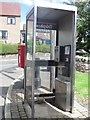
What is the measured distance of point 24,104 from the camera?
6.30 meters

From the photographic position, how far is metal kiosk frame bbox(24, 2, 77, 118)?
5.14 metres

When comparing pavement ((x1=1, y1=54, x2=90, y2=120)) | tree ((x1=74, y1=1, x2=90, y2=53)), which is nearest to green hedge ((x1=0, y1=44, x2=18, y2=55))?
tree ((x1=74, y1=1, x2=90, y2=53))

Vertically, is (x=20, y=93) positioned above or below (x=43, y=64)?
below

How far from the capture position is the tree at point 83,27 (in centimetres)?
1468

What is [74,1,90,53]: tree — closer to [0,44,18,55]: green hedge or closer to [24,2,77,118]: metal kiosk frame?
[24,2,77,118]: metal kiosk frame

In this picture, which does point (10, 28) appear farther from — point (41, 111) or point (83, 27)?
point (41, 111)

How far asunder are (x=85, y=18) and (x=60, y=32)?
847cm

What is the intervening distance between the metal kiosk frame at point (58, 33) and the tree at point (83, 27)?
7.60 meters

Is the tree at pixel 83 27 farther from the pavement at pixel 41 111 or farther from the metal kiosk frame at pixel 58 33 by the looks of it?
the pavement at pixel 41 111

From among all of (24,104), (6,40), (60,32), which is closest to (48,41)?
(60,32)

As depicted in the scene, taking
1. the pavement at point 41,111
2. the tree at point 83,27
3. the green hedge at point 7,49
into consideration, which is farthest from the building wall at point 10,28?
the pavement at point 41,111

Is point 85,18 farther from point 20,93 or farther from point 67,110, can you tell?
point 67,110

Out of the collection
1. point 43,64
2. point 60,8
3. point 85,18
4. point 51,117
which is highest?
point 85,18

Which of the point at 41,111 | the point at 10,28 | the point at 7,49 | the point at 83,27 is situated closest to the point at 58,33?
the point at 41,111
